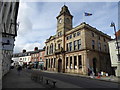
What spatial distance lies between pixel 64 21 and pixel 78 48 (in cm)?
1146

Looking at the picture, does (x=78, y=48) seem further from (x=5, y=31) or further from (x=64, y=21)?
(x=5, y=31)

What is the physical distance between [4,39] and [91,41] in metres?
25.8

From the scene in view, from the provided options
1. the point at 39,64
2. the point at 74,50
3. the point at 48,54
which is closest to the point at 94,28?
the point at 74,50

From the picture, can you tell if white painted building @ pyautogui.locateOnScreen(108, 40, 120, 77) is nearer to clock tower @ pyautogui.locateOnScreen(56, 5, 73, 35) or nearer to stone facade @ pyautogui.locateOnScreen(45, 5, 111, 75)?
stone facade @ pyautogui.locateOnScreen(45, 5, 111, 75)

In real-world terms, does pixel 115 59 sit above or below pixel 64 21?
below

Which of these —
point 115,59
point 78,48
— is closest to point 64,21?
point 78,48

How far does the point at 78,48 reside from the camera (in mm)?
30031

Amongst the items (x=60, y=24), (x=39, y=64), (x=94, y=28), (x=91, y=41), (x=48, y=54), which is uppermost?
(x=60, y=24)

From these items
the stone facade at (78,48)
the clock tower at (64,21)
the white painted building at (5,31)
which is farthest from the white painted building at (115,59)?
the white painted building at (5,31)

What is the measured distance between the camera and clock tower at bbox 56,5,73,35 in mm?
36225

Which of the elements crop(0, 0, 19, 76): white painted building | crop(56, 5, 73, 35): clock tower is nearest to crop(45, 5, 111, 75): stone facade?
crop(56, 5, 73, 35): clock tower

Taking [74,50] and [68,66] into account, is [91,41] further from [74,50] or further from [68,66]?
[68,66]

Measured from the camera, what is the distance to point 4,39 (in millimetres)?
6000

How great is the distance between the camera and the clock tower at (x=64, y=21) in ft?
119
